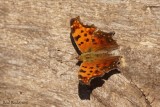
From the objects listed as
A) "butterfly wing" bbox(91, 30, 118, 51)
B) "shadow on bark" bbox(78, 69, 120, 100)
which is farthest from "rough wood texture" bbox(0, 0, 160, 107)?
"butterfly wing" bbox(91, 30, 118, 51)

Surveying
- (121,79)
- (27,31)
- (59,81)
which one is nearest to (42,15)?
(27,31)

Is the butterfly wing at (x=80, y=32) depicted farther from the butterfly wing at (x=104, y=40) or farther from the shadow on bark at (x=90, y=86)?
the shadow on bark at (x=90, y=86)

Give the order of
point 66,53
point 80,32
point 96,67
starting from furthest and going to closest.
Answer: point 66,53, point 80,32, point 96,67

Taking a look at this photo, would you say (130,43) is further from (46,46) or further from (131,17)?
(46,46)

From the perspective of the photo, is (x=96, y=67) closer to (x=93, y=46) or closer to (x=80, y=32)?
(x=93, y=46)

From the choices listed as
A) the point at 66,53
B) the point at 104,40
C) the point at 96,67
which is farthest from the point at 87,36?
the point at 96,67
